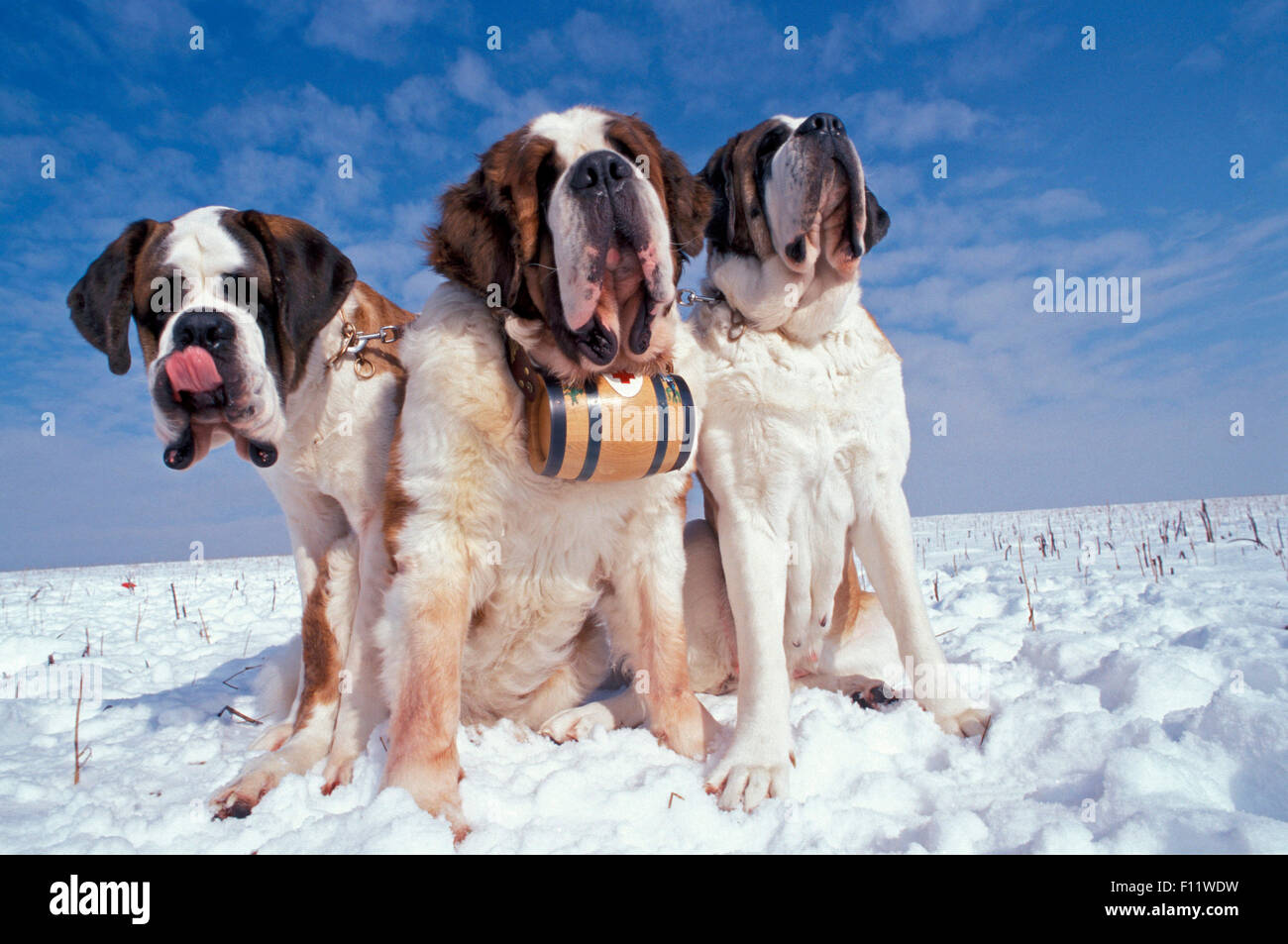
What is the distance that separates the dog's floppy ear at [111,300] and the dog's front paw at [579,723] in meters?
1.80

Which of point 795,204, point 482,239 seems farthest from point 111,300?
point 795,204

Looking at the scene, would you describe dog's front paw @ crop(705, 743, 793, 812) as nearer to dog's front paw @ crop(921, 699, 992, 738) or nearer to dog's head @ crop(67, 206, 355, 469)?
dog's front paw @ crop(921, 699, 992, 738)

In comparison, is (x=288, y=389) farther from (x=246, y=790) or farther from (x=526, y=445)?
(x=246, y=790)

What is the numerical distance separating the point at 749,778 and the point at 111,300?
7.83 ft

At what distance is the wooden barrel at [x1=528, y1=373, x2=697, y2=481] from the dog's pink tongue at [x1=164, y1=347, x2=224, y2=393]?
3.01 feet

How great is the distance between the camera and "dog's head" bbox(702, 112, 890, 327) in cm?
236

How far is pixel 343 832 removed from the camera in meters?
1.45

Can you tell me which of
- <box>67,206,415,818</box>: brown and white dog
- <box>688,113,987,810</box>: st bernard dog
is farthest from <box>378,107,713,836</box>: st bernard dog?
<box>67,206,415,818</box>: brown and white dog

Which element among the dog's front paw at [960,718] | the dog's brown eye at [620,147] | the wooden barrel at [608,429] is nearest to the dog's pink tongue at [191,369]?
the wooden barrel at [608,429]

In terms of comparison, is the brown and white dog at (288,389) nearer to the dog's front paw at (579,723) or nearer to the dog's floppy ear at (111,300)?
the dog's floppy ear at (111,300)

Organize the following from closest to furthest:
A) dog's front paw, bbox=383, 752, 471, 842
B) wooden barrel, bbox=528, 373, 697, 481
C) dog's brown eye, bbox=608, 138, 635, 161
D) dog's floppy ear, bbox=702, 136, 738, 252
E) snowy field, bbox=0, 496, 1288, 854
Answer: snowy field, bbox=0, 496, 1288, 854 < dog's front paw, bbox=383, 752, 471, 842 < wooden barrel, bbox=528, 373, 697, 481 < dog's brown eye, bbox=608, 138, 635, 161 < dog's floppy ear, bbox=702, 136, 738, 252
